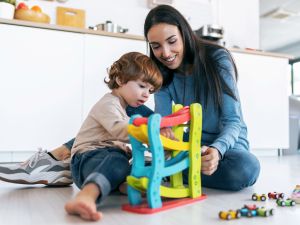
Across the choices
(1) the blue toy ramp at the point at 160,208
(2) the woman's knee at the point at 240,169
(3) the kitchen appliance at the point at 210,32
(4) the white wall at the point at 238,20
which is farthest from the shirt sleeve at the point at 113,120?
(4) the white wall at the point at 238,20

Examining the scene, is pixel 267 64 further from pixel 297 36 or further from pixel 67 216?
pixel 297 36

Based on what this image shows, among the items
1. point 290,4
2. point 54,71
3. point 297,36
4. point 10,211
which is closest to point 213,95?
point 10,211

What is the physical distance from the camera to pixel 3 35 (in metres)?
2.19

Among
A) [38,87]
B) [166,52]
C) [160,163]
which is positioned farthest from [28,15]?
[160,163]

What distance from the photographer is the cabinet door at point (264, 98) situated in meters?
3.01

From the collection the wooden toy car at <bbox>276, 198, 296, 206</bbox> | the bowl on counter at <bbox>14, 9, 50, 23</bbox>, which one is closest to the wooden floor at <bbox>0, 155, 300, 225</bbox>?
the wooden toy car at <bbox>276, 198, 296, 206</bbox>

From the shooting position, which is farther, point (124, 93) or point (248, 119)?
point (248, 119)

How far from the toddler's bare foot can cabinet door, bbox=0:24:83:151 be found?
1484 millimetres

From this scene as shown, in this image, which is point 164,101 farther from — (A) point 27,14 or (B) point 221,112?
(A) point 27,14

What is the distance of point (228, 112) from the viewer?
128 cm

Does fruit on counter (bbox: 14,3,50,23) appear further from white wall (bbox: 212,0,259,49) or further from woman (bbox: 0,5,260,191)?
white wall (bbox: 212,0,259,49)

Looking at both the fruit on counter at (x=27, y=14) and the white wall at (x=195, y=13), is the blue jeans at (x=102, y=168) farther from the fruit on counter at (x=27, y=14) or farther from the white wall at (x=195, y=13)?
the white wall at (x=195, y=13)

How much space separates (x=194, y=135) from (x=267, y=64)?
7.50 feet

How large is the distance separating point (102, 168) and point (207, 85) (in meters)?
0.57
